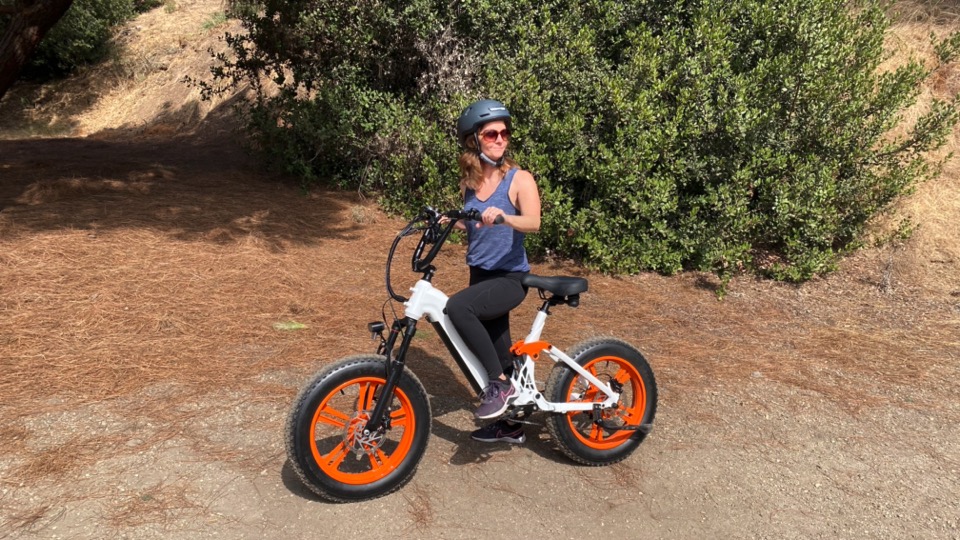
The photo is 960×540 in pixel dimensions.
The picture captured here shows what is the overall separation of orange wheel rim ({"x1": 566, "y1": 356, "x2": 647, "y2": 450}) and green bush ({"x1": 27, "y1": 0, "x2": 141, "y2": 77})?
2121 cm

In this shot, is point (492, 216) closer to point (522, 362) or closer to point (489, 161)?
point (489, 161)

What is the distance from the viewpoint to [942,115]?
7.69 meters

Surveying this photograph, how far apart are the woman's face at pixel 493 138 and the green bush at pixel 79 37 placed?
2062 centimetres

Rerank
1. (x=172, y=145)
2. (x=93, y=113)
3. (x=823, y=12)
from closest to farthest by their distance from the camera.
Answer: (x=823, y=12) → (x=172, y=145) → (x=93, y=113)

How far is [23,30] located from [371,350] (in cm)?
632

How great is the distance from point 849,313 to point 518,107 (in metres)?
4.16

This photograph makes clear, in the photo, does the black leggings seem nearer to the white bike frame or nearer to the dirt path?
the white bike frame

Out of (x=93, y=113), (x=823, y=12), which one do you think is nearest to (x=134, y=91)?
(x=93, y=113)

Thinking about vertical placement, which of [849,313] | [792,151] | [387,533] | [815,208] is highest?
[792,151]

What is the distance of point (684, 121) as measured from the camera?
25.2 feet

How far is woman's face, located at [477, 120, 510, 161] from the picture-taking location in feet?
12.0

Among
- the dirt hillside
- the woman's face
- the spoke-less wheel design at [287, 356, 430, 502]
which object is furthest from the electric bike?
the woman's face

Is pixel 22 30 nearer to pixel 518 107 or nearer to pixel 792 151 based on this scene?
pixel 518 107

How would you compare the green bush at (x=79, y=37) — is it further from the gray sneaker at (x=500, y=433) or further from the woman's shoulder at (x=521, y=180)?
the gray sneaker at (x=500, y=433)
